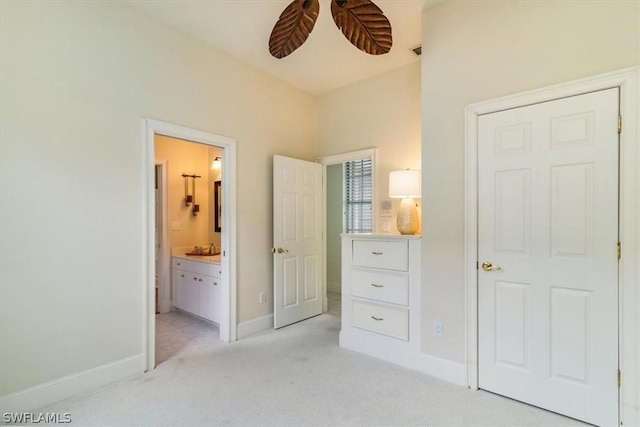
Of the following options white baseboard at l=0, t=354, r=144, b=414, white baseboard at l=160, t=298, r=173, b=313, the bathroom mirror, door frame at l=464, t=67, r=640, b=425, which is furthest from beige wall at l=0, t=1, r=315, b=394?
door frame at l=464, t=67, r=640, b=425

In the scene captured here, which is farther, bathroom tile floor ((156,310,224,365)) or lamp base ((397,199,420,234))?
bathroom tile floor ((156,310,224,365))

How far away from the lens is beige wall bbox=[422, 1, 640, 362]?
189 centimetres

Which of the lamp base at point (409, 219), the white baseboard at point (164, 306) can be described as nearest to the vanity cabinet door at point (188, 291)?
the white baseboard at point (164, 306)

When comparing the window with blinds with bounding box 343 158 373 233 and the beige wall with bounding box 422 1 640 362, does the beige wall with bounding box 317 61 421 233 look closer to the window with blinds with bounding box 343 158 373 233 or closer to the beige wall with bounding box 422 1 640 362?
the beige wall with bounding box 422 1 640 362

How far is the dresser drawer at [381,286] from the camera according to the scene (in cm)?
266

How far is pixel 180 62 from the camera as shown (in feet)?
9.25

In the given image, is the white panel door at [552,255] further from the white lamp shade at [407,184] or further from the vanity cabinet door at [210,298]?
the vanity cabinet door at [210,298]

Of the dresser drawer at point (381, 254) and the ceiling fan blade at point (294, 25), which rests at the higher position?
the ceiling fan blade at point (294, 25)

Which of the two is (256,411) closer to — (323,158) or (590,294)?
(590,294)

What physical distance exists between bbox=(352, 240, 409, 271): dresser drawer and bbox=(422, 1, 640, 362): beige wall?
20 cm

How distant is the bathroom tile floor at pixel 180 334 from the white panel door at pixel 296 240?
77cm

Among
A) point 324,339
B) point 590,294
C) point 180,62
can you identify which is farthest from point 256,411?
point 180,62

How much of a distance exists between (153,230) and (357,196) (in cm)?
337

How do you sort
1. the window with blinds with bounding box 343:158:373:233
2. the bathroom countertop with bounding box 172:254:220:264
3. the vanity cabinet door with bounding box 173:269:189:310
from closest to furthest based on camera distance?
the bathroom countertop with bounding box 172:254:220:264 < the vanity cabinet door with bounding box 173:269:189:310 < the window with blinds with bounding box 343:158:373:233
